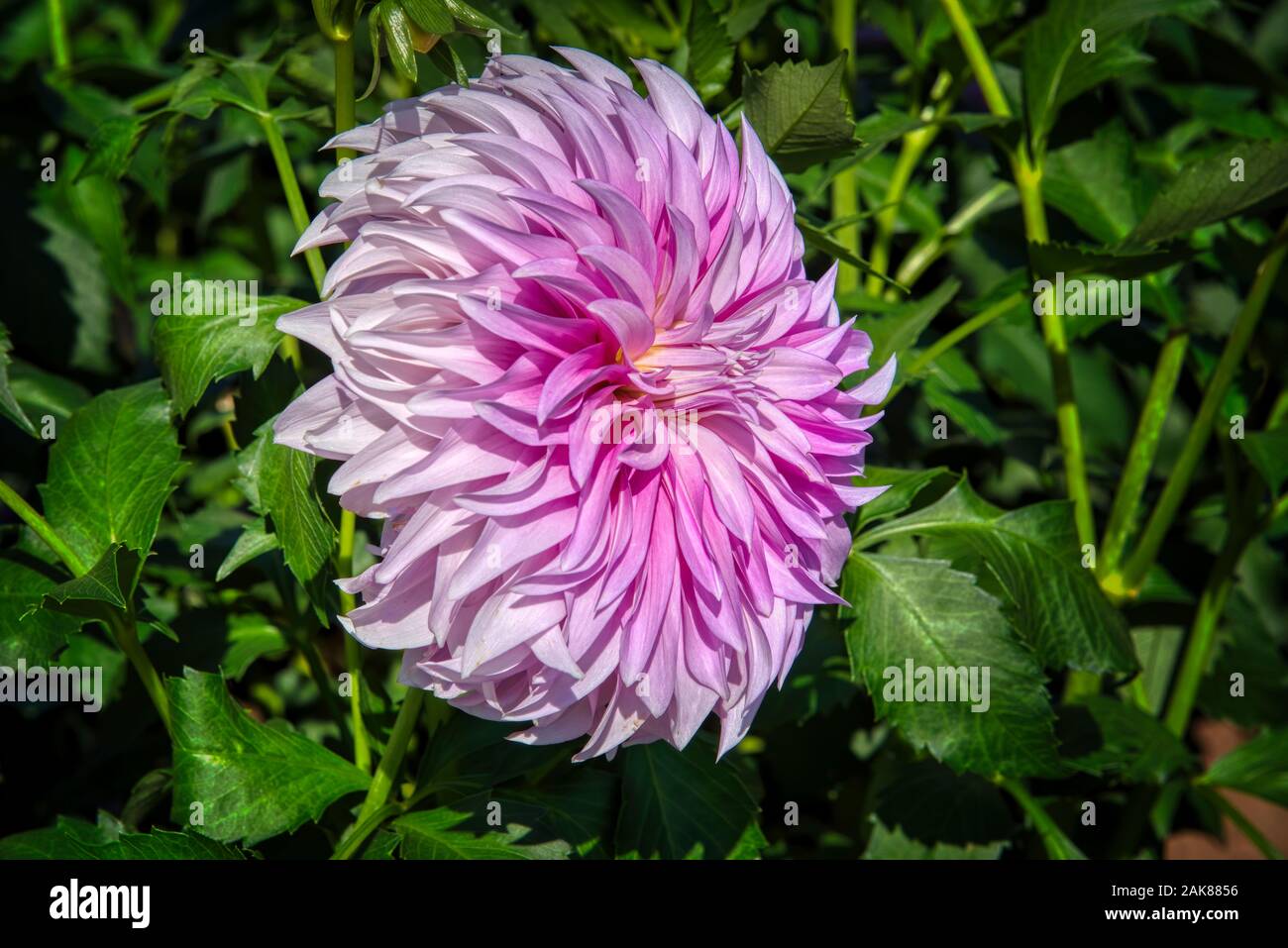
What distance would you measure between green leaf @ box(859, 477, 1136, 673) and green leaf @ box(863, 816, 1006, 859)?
0.19m

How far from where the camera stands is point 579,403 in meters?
0.59

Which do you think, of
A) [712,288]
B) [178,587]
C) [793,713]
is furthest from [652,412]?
[178,587]

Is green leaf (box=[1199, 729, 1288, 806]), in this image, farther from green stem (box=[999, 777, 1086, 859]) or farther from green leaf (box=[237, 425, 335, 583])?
green leaf (box=[237, 425, 335, 583])

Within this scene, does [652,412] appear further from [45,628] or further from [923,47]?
[923,47]

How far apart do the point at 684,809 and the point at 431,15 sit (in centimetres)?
50

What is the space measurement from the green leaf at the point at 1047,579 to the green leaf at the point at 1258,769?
0.29 m

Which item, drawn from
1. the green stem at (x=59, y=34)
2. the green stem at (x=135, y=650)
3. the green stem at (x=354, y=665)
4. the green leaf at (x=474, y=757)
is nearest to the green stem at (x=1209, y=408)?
the green leaf at (x=474, y=757)

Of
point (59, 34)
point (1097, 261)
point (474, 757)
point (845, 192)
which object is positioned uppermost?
point (59, 34)

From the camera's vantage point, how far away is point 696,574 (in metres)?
0.59

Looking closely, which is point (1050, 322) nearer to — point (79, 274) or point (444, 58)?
point (444, 58)

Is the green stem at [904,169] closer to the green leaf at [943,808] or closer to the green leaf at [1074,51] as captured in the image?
the green leaf at [1074,51]

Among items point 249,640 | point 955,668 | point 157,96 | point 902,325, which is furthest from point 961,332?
point 157,96

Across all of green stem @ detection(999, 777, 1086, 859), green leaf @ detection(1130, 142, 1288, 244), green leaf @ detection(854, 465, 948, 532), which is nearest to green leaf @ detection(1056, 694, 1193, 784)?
green stem @ detection(999, 777, 1086, 859)

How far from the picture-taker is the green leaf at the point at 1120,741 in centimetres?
91
